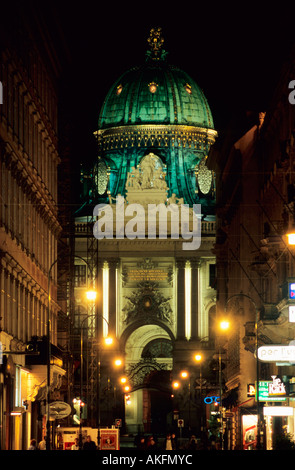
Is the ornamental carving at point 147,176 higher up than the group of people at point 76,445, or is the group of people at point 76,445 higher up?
the ornamental carving at point 147,176

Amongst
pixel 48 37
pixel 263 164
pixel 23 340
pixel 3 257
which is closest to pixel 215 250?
pixel 263 164

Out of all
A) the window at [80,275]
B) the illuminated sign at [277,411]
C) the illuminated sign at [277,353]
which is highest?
the window at [80,275]

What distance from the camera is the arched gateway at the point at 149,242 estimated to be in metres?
153

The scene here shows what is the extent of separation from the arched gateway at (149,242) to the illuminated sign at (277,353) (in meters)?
87.3

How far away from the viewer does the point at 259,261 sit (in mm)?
71812

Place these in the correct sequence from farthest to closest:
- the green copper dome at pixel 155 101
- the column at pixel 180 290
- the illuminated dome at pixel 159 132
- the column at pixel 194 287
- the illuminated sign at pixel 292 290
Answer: the green copper dome at pixel 155 101
the illuminated dome at pixel 159 132
the column at pixel 180 290
the column at pixel 194 287
the illuminated sign at pixel 292 290

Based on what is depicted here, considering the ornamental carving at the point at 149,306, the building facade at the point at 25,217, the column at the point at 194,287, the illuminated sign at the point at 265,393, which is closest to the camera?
the building facade at the point at 25,217

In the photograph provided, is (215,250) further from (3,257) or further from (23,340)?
(3,257)

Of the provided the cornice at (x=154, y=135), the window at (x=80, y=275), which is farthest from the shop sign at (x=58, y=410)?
the cornice at (x=154, y=135)

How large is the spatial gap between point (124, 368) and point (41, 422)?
82.3 meters

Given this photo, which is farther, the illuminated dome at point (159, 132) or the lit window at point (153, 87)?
the lit window at point (153, 87)

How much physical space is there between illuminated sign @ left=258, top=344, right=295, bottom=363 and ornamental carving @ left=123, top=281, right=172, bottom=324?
98.8 m

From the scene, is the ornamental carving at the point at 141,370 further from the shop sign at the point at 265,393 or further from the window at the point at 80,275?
the shop sign at the point at 265,393

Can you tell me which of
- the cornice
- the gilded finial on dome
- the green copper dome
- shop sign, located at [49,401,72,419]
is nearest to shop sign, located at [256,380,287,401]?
shop sign, located at [49,401,72,419]
